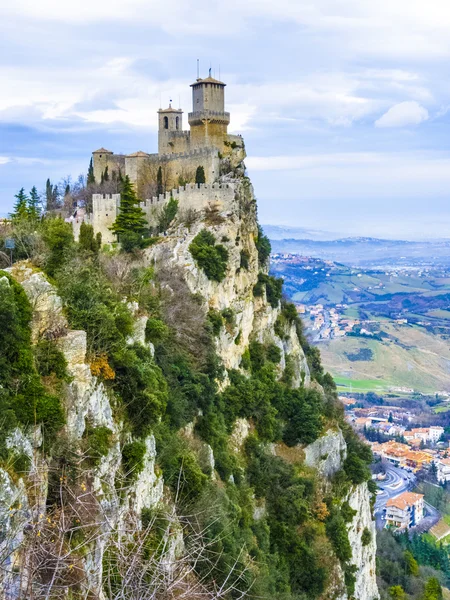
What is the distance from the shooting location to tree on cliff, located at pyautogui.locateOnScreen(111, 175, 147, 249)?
39.6 metres

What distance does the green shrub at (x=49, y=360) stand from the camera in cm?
1728

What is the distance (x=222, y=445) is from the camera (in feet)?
101

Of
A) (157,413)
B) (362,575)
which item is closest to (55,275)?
(157,413)

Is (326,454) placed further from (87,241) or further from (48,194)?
(48,194)

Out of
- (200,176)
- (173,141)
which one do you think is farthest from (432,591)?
Answer: (173,141)

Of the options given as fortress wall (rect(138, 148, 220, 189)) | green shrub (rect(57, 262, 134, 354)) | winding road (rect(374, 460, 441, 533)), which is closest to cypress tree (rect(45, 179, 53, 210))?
fortress wall (rect(138, 148, 220, 189))

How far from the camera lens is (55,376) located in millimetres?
17344

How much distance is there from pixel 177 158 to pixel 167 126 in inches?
114

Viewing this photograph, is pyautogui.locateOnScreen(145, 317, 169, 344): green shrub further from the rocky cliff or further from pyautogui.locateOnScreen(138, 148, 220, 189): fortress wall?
pyautogui.locateOnScreen(138, 148, 220, 189): fortress wall

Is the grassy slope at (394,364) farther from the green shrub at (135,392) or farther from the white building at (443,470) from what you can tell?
the green shrub at (135,392)

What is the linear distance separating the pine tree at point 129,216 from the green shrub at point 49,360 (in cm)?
2261

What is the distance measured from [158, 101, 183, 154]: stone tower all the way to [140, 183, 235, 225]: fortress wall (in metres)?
5.14

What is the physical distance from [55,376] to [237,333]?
2162cm

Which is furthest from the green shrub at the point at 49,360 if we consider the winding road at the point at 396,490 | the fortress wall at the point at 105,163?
the winding road at the point at 396,490
